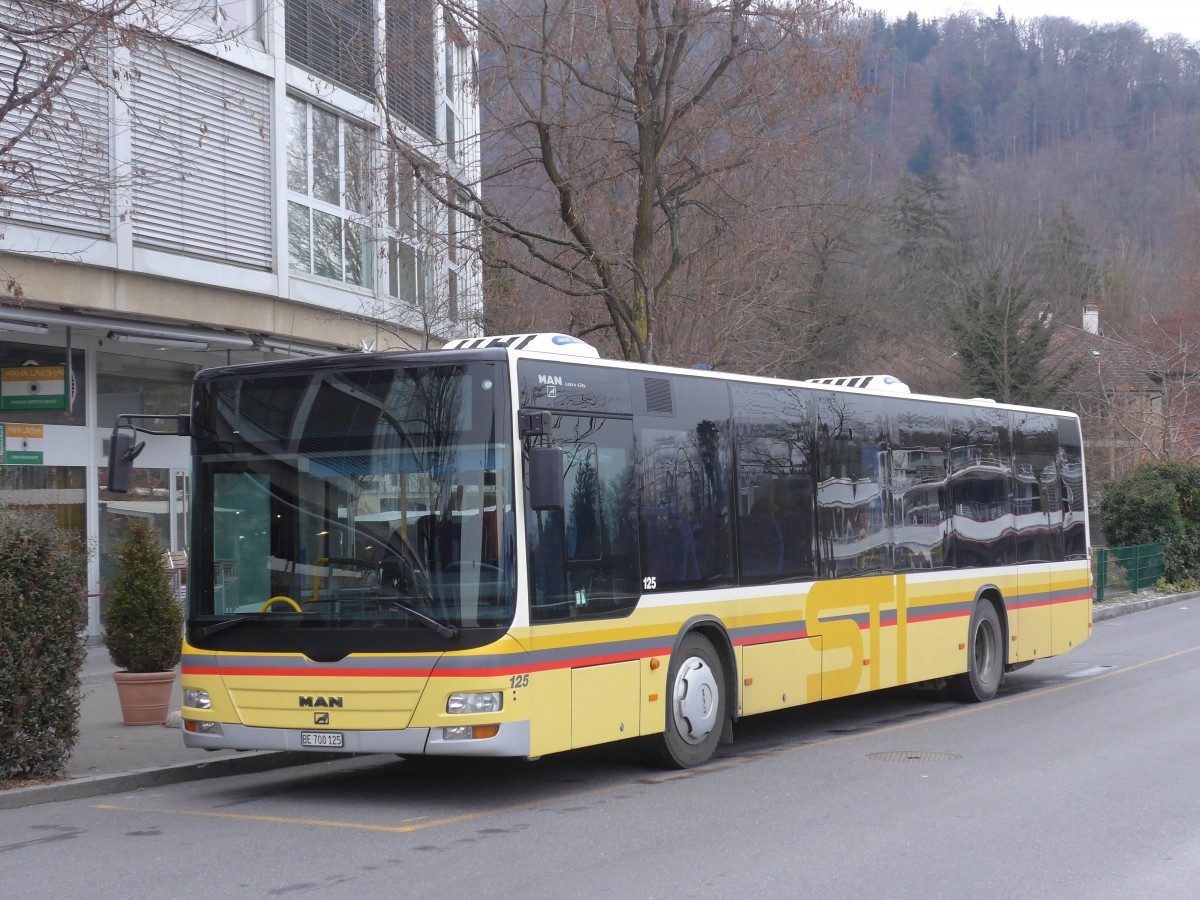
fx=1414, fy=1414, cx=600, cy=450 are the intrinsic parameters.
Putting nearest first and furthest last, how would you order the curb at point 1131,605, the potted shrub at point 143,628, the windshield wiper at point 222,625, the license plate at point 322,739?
the license plate at point 322,739, the windshield wiper at point 222,625, the potted shrub at point 143,628, the curb at point 1131,605

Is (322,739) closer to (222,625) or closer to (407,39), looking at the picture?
(222,625)

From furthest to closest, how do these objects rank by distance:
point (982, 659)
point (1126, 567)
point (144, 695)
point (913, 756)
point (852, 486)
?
point (1126, 567), point (982, 659), point (852, 486), point (144, 695), point (913, 756)

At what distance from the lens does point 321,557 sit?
9.23 m

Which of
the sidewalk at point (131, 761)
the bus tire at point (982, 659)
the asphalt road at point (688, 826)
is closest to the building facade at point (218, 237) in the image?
the sidewalk at point (131, 761)

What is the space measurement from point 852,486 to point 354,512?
18.2 feet

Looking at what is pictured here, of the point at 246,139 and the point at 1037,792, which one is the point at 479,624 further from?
the point at 246,139

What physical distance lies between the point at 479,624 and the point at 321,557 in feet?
3.96

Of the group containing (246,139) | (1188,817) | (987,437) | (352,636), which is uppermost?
(246,139)

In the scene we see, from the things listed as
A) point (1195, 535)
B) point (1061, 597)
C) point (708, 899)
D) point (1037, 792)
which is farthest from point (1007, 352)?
point (708, 899)

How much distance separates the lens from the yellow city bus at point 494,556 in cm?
888

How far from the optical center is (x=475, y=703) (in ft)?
28.7

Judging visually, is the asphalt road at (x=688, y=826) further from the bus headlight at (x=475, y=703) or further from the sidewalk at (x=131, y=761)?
the bus headlight at (x=475, y=703)

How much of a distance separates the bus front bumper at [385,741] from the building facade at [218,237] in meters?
6.98

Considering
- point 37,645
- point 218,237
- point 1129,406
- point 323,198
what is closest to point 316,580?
point 37,645
